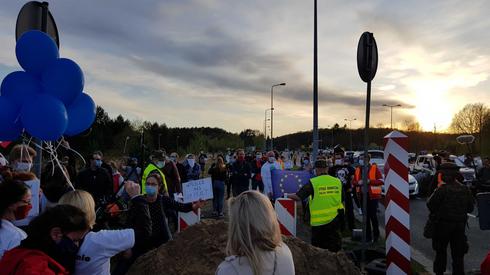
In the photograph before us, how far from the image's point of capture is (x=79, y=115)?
524cm

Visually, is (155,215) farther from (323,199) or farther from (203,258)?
(323,199)

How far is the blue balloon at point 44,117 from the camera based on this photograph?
15.1 ft

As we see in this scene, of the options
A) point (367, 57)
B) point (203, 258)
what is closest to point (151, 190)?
point (203, 258)

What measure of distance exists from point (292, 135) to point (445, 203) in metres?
139

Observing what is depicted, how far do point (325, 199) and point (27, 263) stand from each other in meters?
4.98

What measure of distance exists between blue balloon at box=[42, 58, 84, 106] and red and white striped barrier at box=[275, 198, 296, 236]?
12.4 feet

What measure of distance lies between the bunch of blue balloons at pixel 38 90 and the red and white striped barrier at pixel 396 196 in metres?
4.26

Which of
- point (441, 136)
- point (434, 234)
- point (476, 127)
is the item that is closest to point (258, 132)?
point (441, 136)

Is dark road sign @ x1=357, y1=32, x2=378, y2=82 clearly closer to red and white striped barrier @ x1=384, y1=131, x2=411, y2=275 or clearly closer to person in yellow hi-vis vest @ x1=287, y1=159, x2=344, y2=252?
red and white striped barrier @ x1=384, y1=131, x2=411, y2=275

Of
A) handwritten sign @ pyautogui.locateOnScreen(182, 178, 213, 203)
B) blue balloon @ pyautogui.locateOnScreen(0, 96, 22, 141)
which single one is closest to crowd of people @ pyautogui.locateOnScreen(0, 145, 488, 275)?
handwritten sign @ pyautogui.locateOnScreen(182, 178, 213, 203)

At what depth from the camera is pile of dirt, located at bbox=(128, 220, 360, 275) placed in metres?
5.95

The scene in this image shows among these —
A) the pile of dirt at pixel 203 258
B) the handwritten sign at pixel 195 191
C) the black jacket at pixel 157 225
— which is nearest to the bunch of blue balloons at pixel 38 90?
the black jacket at pixel 157 225

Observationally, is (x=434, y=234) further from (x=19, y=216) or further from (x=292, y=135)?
(x=292, y=135)

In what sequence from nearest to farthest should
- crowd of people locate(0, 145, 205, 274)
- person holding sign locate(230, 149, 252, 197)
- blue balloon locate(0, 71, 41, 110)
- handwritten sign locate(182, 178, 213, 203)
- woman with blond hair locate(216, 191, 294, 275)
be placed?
crowd of people locate(0, 145, 205, 274), woman with blond hair locate(216, 191, 294, 275), blue balloon locate(0, 71, 41, 110), handwritten sign locate(182, 178, 213, 203), person holding sign locate(230, 149, 252, 197)
